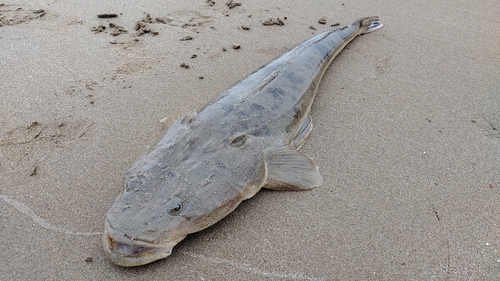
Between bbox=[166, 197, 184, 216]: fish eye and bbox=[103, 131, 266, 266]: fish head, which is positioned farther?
bbox=[166, 197, 184, 216]: fish eye

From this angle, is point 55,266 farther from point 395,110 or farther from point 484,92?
point 484,92

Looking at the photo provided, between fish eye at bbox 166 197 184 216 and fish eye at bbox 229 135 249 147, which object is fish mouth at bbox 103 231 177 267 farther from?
fish eye at bbox 229 135 249 147

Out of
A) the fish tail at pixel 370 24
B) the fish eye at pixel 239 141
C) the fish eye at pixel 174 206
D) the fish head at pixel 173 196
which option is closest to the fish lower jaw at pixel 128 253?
the fish head at pixel 173 196

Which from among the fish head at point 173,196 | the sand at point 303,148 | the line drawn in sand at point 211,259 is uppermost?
the fish head at point 173,196

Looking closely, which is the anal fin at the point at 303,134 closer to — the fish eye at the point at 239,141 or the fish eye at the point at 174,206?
the fish eye at the point at 239,141

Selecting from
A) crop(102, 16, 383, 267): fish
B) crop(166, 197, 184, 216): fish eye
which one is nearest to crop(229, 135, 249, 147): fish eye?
crop(102, 16, 383, 267): fish

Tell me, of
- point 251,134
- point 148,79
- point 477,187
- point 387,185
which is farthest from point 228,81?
point 477,187

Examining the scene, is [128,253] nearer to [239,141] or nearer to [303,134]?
[239,141]
